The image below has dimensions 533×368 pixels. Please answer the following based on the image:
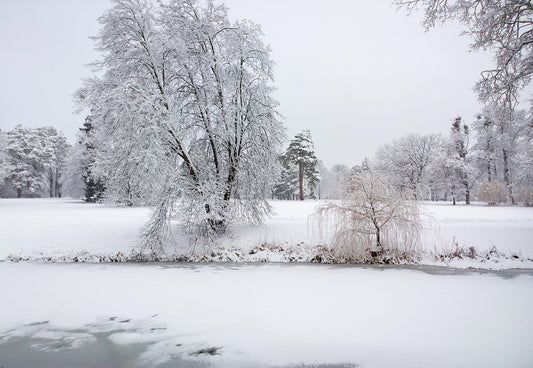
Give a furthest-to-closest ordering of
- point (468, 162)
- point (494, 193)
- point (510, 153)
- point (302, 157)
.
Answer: point (302, 157), point (468, 162), point (510, 153), point (494, 193)

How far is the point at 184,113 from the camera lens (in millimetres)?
11453

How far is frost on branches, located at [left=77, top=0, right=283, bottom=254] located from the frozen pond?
3.07m

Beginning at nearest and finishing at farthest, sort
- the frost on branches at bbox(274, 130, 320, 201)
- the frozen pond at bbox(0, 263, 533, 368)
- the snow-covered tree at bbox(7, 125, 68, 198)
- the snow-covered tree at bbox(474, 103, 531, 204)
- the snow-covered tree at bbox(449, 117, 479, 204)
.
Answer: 1. the frozen pond at bbox(0, 263, 533, 368)
2. the snow-covered tree at bbox(474, 103, 531, 204)
3. the snow-covered tree at bbox(449, 117, 479, 204)
4. the frost on branches at bbox(274, 130, 320, 201)
5. the snow-covered tree at bbox(7, 125, 68, 198)

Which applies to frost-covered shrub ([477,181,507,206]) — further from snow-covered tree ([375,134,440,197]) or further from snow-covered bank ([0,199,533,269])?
snow-covered bank ([0,199,533,269])

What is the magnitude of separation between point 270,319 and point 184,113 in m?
9.04

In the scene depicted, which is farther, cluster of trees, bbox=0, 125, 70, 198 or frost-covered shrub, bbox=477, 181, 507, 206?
cluster of trees, bbox=0, 125, 70, 198

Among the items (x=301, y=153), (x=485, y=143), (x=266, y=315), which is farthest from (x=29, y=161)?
(x=485, y=143)

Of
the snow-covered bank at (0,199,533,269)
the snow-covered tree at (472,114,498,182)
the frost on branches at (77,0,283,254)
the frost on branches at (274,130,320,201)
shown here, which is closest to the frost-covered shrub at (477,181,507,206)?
the snow-covered tree at (472,114,498,182)

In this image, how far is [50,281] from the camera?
26.3ft

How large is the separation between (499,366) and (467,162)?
33132mm

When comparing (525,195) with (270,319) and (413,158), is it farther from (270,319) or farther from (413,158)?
(270,319)

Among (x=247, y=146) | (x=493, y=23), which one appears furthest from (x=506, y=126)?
(x=247, y=146)

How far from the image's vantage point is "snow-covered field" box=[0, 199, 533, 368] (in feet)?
13.9

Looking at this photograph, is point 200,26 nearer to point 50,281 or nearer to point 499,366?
point 50,281
